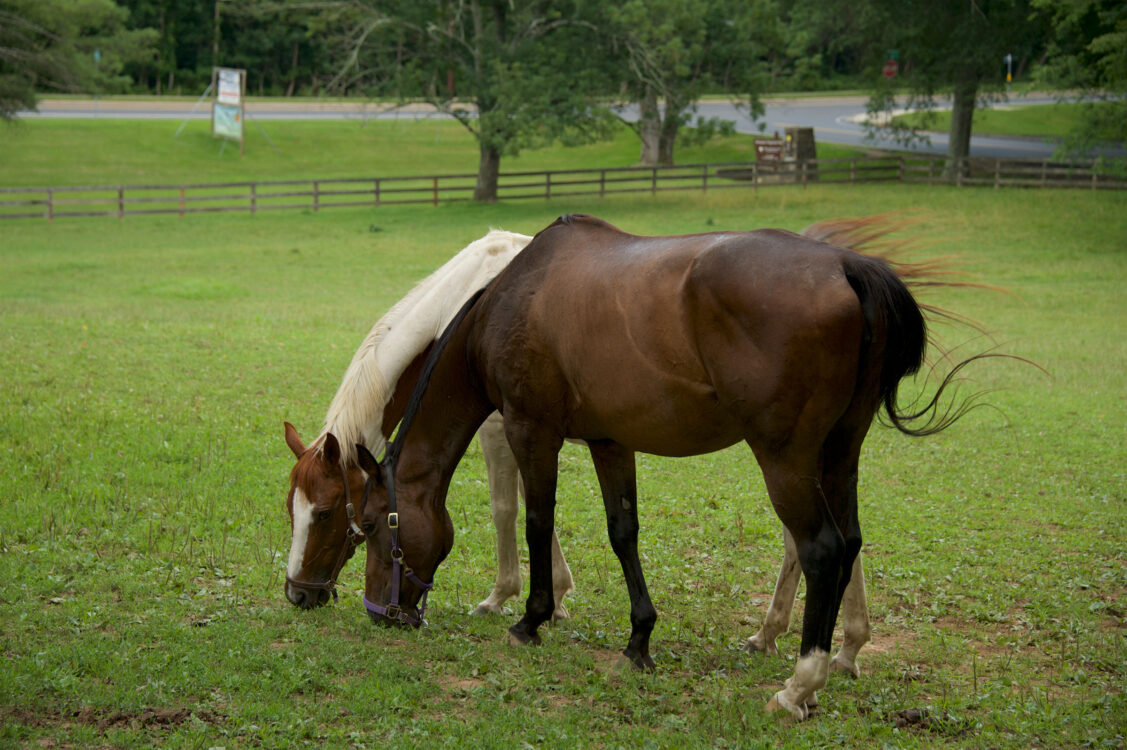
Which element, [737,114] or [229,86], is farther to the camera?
[737,114]

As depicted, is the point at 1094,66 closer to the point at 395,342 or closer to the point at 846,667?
the point at 846,667

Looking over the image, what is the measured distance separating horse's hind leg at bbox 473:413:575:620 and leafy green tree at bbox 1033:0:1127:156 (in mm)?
21660

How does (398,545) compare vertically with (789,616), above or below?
above

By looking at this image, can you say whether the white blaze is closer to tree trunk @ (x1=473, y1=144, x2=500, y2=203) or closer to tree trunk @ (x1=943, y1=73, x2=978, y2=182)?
tree trunk @ (x1=473, y1=144, x2=500, y2=203)

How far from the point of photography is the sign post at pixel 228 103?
40.1 meters

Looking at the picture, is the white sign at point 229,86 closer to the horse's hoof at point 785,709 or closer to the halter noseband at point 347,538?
the halter noseband at point 347,538

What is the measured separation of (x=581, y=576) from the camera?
6.52 m

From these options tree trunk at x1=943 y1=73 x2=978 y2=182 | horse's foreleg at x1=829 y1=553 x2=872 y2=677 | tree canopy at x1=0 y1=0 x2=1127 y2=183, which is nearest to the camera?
horse's foreleg at x1=829 y1=553 x2=872 y2=677

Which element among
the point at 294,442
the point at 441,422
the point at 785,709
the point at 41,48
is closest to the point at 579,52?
the point at 41,48

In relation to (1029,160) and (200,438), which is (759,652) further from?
(1029,160)

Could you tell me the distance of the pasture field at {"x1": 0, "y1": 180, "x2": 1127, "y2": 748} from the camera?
4316 mm

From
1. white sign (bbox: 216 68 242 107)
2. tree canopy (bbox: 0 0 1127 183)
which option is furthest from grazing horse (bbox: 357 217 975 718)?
white sign (bbox: 216 68 242 107)

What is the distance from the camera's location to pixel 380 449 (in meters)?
5.45

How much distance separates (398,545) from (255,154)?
41.2m
